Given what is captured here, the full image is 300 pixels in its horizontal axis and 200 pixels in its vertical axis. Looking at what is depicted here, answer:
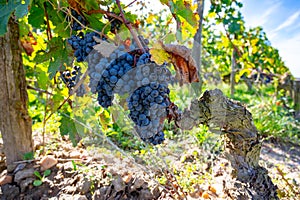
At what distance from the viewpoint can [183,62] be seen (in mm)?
1061

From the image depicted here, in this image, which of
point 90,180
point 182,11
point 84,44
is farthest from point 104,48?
point 90,180

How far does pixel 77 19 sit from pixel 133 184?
113cm

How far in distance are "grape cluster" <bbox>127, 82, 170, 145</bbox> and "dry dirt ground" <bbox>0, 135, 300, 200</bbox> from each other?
77cm

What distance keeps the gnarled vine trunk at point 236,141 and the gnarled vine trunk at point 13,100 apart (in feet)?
4.29

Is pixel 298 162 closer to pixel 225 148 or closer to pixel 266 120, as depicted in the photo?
pixel 266 120

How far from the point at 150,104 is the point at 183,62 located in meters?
0.22

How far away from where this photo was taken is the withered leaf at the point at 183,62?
102 cm

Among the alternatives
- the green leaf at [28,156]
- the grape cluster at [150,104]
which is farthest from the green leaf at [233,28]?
the green leaf at [28,156]

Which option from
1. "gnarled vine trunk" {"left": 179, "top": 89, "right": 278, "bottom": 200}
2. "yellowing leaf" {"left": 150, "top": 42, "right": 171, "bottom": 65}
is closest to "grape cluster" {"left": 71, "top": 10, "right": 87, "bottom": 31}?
"yellowing leaf" {"left": 150, "top": 42, "right": 171, "bottom": 65}

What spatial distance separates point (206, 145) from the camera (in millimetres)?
2762

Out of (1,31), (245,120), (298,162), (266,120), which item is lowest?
(298,162)

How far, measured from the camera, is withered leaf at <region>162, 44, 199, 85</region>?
102 cm

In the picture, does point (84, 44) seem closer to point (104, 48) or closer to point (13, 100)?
point (104, 48)

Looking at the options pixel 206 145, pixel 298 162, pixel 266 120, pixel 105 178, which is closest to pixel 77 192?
pixel 105 178
